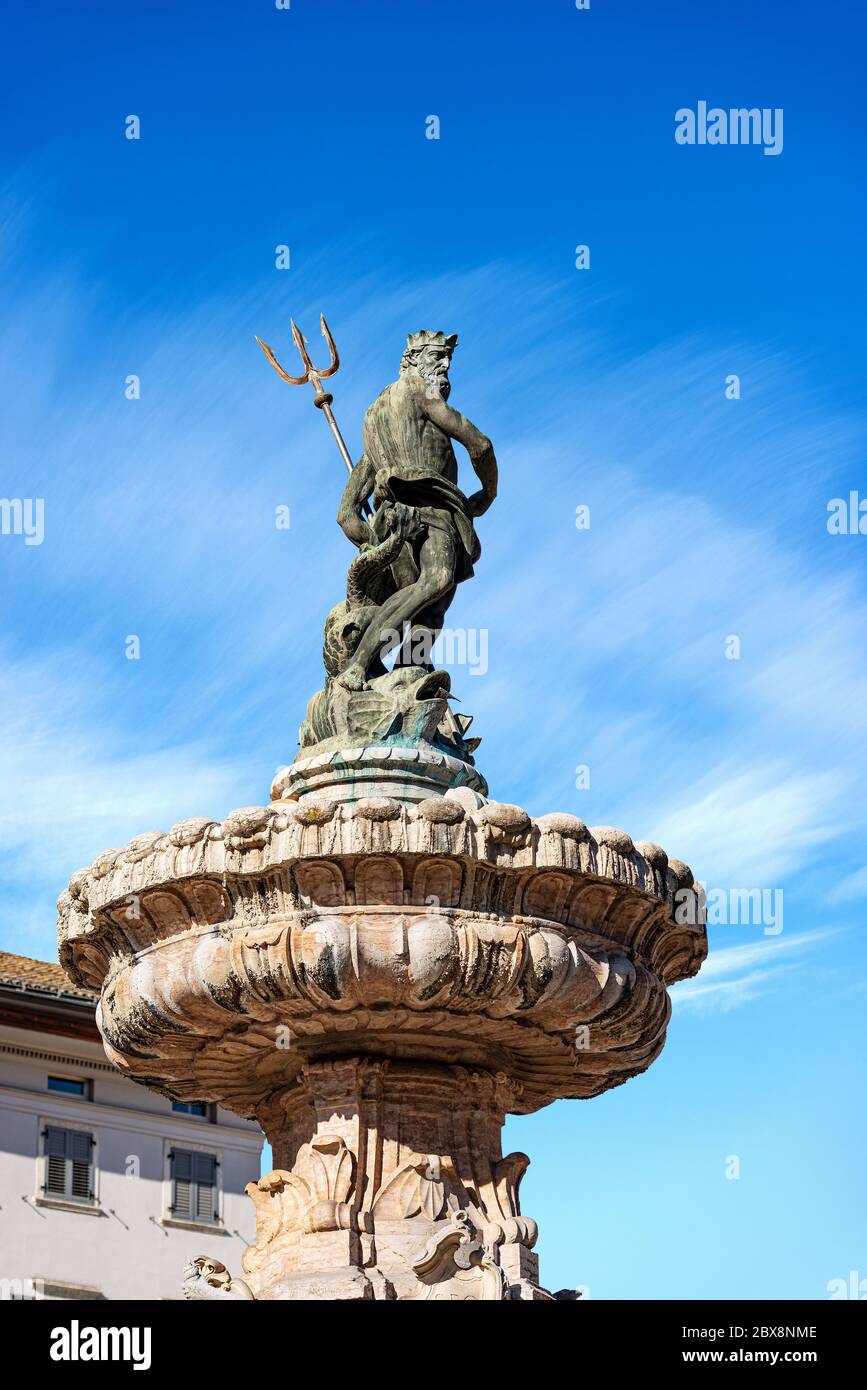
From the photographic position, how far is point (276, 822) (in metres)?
10.8

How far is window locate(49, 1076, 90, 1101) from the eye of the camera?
110 feet

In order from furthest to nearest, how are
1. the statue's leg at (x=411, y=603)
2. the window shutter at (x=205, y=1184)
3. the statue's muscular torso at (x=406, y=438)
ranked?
the window shutter at (x=205, y=1184)
the statue's muscular torso at (x=406, y=438)
the statue's leg at (x=411, y=603)

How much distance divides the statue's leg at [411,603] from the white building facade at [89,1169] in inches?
822

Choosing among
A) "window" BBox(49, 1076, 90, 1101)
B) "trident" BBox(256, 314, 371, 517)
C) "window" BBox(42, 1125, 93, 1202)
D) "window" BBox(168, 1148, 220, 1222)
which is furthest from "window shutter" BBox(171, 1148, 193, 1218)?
"trident" BBox(256, 314, 371, 517)

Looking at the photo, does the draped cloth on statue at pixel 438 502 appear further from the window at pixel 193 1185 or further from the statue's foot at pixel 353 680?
the window at pixel 193 1185

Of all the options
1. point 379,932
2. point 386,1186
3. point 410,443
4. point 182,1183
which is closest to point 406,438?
point 410,443

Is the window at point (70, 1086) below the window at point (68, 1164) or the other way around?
the other way around

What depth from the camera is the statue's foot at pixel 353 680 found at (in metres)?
12.4

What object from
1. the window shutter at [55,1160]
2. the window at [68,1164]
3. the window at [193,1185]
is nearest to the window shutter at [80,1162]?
the window at [68,1164]

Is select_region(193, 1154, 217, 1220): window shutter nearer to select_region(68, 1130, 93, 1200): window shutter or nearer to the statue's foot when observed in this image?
select_region(68, 1130, 93, 1200): window shutter

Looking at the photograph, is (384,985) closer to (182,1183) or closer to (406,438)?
(406,438)
